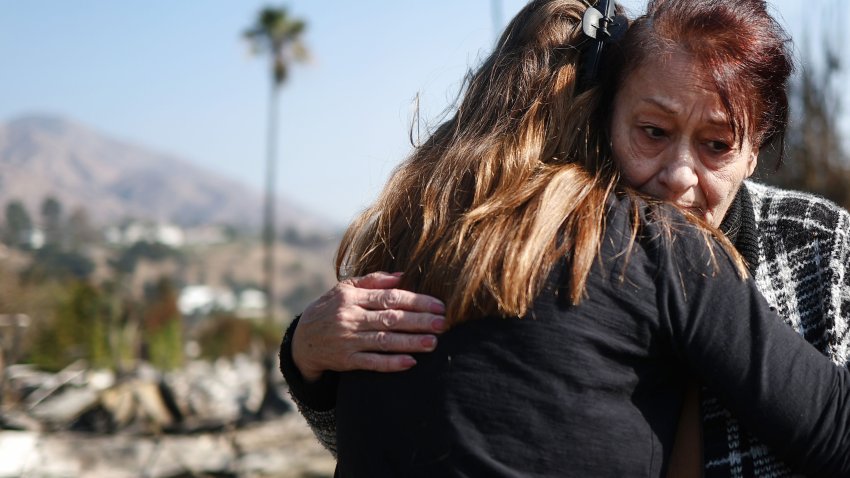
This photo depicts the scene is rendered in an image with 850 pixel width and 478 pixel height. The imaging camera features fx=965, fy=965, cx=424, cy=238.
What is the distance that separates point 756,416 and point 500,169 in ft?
2.04

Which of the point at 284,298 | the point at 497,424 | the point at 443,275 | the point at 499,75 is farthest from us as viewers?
the point at 284,298

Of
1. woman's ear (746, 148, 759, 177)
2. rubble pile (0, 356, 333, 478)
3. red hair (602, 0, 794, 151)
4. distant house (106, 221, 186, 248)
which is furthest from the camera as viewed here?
distant house (106, 221, 186, 248)

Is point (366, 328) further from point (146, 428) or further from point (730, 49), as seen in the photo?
point (146, 428)

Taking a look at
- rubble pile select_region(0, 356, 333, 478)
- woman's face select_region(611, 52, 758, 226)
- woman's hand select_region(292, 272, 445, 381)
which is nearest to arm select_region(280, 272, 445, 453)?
woman's hand select_region(292, 272, 445, 381)

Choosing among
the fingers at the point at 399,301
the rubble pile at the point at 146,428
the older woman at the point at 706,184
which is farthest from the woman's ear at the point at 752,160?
the rubble pile at the point at 146,428

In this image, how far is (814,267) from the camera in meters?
1.97

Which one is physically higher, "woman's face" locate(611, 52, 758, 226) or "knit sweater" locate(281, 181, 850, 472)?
"woman's face" locate(611, 52, 758, 226)

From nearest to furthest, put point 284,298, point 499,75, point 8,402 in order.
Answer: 1. point 499,75
2. point 8,402
3. point 284,298

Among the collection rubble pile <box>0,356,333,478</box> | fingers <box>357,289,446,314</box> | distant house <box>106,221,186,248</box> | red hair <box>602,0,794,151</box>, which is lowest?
distant house <box>106,221,186,248</box>

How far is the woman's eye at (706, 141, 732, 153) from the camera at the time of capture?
1.88 meters

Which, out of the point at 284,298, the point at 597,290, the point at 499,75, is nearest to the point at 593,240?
the point at 597,290

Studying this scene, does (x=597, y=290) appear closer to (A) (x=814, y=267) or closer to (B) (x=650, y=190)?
(B) (x=650, y=190)

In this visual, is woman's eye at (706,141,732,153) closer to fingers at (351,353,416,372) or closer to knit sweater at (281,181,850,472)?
knit sweater at (281,181,850,472)

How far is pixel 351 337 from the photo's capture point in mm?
1834
